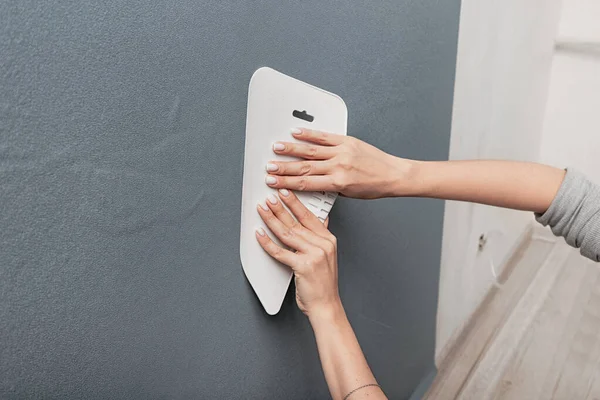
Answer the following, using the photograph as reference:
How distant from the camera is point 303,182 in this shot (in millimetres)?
810

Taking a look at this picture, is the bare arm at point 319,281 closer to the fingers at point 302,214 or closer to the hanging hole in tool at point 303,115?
the fingers at point 302,214

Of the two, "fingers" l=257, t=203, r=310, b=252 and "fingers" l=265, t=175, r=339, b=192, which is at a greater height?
"fingers" l=265, t=175, r=339, b=192

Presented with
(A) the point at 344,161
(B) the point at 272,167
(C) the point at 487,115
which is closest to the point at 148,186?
(B) the point at 272,167

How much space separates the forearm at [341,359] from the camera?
0.79 meters

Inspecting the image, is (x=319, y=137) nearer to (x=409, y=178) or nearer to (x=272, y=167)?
(x=272, y=167)

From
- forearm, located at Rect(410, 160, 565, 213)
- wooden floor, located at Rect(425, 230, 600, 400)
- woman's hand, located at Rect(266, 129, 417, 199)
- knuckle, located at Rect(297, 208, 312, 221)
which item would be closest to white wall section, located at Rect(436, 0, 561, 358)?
wooden floor, located at Rect(425, 230, 600, 400)

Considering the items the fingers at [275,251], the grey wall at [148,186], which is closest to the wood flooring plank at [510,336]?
the grey wall at [148,186]

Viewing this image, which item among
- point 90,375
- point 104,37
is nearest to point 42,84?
point 104,37

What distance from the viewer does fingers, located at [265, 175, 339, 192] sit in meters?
0.80

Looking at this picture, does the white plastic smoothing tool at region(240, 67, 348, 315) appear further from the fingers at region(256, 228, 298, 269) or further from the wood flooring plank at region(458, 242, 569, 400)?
the wood flooring plank at region(458, 242, 569, 400)

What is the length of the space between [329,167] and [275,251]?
0.15 m

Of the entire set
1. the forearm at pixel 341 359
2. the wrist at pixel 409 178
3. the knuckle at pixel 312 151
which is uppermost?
the knuckle at pixel 312 151

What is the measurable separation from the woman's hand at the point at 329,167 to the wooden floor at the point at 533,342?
3.16ft

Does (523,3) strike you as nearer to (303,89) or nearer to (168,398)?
(303,89)
